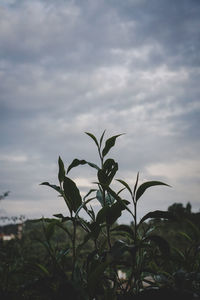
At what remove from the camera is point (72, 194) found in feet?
3.42

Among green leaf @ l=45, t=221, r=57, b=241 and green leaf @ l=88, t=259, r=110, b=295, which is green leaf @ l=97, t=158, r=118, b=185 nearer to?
green leaf @ l=45, t=221, r=57, b=241

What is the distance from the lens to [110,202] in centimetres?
125

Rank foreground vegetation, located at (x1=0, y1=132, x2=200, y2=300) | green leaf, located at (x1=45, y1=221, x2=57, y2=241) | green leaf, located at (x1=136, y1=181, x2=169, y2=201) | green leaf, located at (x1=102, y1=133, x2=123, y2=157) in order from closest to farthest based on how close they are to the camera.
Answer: foreground vegetation, located at (x1=0, y1=132, x2=200, y2=300), green leaf, located at (x1=136, y1=181, x2=169, y2=201), green leaf, located at (x1=45, y1=221, x2=57, y2=241), green leaf, located at (x1=102, y1=133, x2=123, y2=157)

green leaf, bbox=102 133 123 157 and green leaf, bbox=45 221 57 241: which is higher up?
green leaf, bbox=102 133 123 157

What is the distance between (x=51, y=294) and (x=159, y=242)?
1.40 ft

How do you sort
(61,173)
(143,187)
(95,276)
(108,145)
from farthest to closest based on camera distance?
(108,145), (61,173), (143,187), (95,276)

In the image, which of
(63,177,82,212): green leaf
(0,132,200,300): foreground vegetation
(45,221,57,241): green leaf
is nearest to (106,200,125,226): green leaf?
(0,132,200,300): foreground vegetation

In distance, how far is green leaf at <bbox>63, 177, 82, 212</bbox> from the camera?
3.36ft

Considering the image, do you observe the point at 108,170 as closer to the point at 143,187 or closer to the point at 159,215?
the point at 143,187

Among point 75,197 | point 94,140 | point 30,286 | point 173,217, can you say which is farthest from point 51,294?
point 94,140

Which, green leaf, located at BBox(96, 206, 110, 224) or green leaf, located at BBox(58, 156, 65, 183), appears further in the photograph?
green leaf, located at BBox(58, 156, 65, 183)

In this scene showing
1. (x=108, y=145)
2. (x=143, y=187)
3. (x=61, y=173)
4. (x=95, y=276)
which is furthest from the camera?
(x=108, y=145)

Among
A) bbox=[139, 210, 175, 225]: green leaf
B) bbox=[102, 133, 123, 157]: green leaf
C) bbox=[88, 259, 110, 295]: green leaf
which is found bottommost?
bbox=[88, 259, 110, 295]: green leaf

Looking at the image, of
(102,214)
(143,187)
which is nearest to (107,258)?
(102,214)
